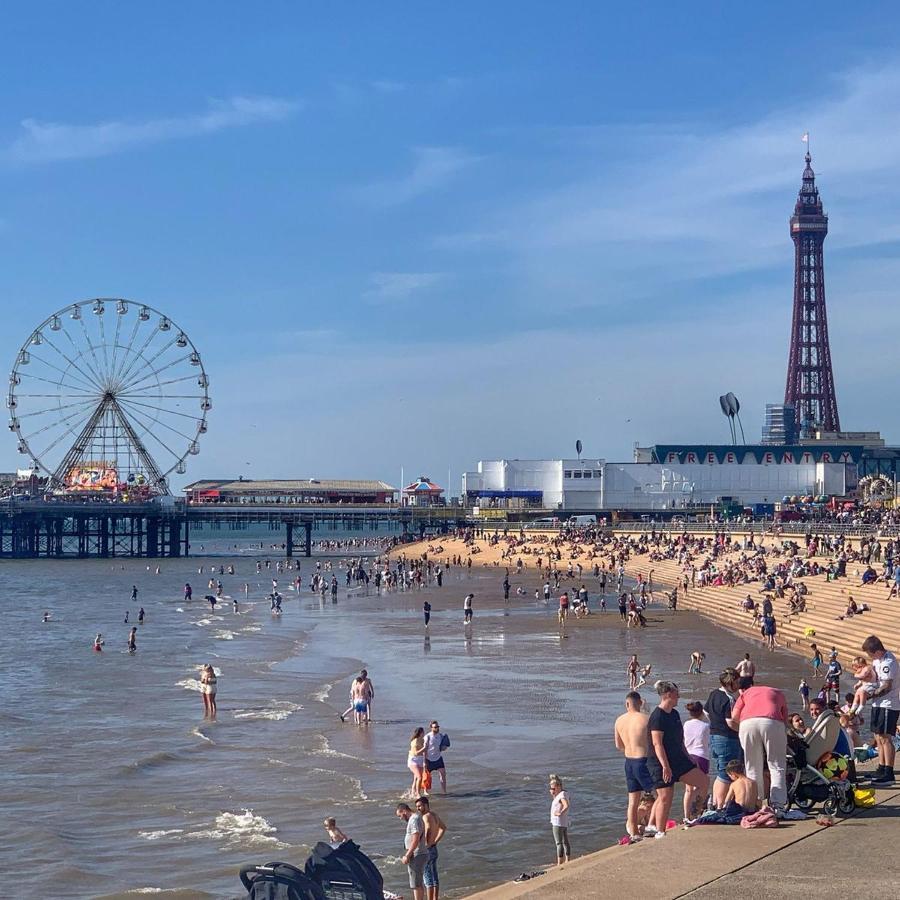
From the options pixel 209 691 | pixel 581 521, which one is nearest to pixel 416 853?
pixel 209 691

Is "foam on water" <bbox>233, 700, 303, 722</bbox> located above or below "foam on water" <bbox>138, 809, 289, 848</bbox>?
below

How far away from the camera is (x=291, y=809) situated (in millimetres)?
15531

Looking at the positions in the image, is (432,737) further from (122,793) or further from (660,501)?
(660,501)

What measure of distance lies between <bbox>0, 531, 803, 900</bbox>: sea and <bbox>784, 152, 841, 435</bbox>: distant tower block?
95.7 metres

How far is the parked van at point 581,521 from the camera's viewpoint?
97.1 m

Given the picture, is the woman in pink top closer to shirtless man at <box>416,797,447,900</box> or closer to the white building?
shirtless man at <box>416,797,447,900</box>

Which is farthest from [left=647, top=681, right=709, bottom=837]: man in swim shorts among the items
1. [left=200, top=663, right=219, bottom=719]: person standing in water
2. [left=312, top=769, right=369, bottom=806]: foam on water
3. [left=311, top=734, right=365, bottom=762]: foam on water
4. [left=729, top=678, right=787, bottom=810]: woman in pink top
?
[left=200, top=663, right=219, bottom=719]: person standing in water

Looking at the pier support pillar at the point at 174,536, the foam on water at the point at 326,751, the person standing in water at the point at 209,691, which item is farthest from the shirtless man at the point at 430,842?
→ the pier support pillar at the point at 174,536

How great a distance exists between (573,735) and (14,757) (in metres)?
8.83

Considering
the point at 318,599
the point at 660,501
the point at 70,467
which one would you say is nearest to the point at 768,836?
the point at 318,599

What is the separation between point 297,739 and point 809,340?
125 m

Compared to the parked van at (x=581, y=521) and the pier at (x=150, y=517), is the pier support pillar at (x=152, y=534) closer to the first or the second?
the pier at (x=150, y=517)

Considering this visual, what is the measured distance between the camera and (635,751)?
33.9 ft

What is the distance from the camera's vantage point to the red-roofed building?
126 m
